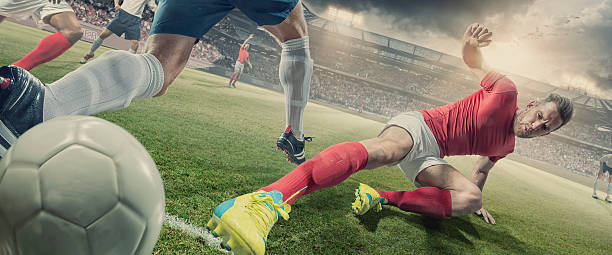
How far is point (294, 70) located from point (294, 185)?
79cm

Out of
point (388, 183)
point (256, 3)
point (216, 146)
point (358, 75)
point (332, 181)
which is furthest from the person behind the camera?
point (358, 75)

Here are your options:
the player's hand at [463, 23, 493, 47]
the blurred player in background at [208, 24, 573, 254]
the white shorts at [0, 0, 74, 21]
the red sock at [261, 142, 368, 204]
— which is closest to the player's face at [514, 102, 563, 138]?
the blurred player in background at [208, 24, 573, 254]

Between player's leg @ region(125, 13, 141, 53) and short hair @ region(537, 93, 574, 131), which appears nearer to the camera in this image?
short hair @ region(537, 93, 574, 131)

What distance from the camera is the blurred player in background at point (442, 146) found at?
1101 millimetres

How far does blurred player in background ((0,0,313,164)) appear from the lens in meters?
0.84

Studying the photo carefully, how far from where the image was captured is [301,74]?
1571mm

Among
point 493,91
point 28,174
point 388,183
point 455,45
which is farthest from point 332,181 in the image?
point 455,45

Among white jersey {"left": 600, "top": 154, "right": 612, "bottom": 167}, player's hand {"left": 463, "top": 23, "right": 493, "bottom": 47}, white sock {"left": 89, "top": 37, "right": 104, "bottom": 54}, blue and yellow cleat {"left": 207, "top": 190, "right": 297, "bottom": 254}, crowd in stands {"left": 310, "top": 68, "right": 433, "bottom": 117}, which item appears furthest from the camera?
crowd in stands {"left": 310, "top": 68, "right": 433, "bottom": 117}

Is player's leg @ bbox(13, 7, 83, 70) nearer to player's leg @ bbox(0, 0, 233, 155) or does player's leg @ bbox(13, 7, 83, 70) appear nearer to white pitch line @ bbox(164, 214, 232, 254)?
player's leg @ bbox(0, 0, 233, 155)

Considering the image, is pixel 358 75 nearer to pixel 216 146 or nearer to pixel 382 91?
pixel 382 91

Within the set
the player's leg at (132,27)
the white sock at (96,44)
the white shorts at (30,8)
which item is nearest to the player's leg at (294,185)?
the white shorts at (30,8)

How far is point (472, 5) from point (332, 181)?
15139 millimetres

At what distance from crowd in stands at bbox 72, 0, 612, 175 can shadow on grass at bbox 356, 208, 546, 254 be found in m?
14.7

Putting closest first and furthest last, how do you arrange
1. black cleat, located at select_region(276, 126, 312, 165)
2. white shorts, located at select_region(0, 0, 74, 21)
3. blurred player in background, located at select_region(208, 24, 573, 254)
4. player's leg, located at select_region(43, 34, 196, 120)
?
player's leg, located at select_region(43, 34, 196, 120)
blurred player in background, located at select_region(208, 24, 573, 254)
black cleat, located at select_region(276, 126, 312, 165)
white shorts, located at select_region(0, 0, 74, 21)
